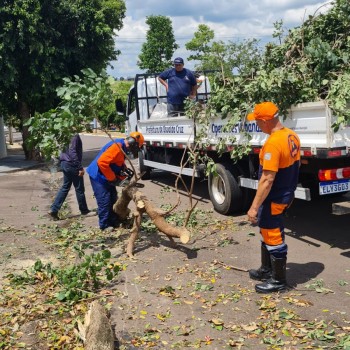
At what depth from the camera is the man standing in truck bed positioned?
977 cm

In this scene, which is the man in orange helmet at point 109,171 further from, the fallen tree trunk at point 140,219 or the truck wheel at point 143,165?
the truck wheel at point 143,165

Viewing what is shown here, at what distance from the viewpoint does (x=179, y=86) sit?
385 inches

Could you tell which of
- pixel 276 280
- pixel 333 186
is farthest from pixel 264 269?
pixel 333 186

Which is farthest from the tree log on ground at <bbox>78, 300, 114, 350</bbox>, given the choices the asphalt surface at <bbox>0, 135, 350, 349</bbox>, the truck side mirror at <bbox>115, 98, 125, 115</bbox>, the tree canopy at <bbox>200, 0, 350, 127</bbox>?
the truck side mirror at <bbox>115, 98, 125, 115</bbox>

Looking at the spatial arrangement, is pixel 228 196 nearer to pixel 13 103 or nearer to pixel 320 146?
pixel 320 146

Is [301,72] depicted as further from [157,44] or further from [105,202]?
[157,44]

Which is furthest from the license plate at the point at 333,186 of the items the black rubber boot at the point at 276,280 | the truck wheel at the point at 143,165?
the truck wheel at the point at 143,165

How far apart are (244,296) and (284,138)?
1623mm

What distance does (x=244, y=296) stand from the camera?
4.58 meters

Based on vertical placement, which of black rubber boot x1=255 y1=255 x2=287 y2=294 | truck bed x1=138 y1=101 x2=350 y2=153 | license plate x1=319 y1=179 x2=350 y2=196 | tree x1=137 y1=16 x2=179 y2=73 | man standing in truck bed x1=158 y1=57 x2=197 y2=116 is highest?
tree x1=137 y1=16 x2=179 y2=73

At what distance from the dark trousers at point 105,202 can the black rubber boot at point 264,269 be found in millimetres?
2826

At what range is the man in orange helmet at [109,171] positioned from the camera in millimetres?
6578

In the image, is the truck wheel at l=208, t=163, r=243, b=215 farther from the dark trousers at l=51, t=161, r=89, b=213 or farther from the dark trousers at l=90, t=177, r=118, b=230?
the dark trousers at l=51, t=161, r=89, b=213

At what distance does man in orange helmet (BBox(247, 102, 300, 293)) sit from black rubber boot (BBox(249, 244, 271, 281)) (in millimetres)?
151
